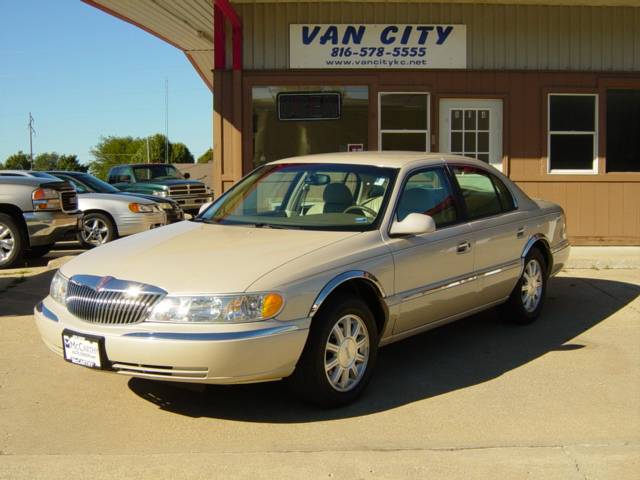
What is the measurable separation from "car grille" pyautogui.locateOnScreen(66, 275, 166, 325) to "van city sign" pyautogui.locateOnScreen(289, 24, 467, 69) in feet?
27.6

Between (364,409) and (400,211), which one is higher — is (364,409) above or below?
below

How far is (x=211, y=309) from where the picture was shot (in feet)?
14.9

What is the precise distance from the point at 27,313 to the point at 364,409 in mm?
4405

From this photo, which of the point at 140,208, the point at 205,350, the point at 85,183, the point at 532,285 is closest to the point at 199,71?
the point at 85,183

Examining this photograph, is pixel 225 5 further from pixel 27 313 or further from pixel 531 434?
pixel 531 434

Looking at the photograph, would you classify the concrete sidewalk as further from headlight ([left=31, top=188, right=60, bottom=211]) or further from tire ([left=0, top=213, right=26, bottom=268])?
tire ([left=0, top=213, right=26, bottom=268])

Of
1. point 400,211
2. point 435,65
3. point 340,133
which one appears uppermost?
point 435,65

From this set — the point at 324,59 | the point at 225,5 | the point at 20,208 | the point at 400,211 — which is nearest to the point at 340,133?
the point at 324,59

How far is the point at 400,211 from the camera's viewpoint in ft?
19.1

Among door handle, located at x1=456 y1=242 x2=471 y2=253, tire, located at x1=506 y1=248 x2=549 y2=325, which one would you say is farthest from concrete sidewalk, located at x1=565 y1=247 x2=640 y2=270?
door handle, located at x1=456 y1=242 x2=471 y2=253

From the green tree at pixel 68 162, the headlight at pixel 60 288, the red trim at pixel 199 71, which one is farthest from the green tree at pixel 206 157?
the headlight at pixel 60 288

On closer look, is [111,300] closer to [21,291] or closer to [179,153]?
[21,291]

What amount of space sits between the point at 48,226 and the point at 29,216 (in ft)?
0.94

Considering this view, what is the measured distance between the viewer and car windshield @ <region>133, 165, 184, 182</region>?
22703 mm
